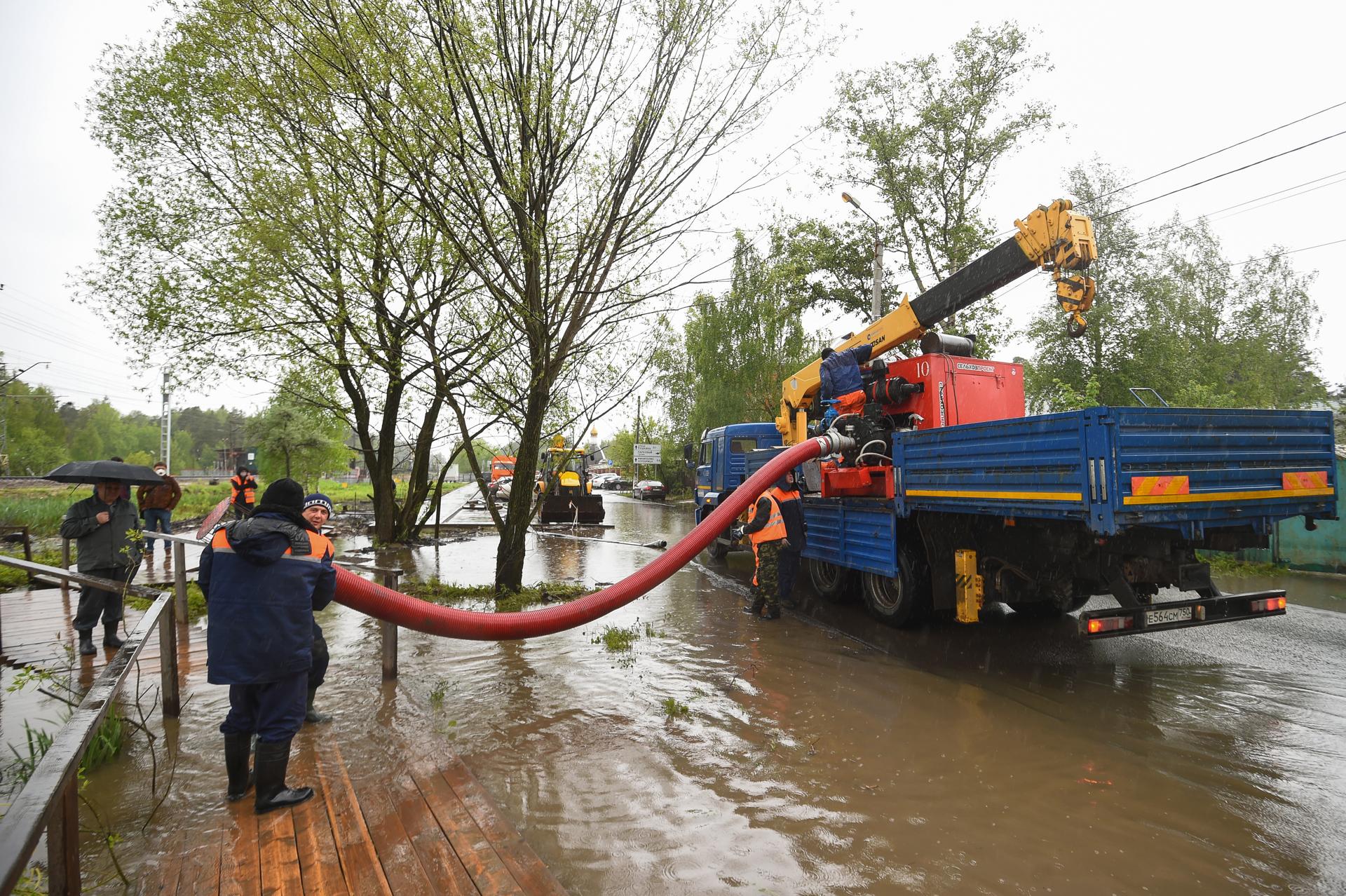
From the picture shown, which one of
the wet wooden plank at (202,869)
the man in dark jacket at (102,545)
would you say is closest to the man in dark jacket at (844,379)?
the wet wooden plank at (202,869)

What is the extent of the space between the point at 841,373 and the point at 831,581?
2.65 metres

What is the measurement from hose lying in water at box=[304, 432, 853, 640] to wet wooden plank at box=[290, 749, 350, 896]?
89 centimetres

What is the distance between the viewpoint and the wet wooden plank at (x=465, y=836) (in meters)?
2.70

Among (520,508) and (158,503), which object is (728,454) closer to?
(520,508)

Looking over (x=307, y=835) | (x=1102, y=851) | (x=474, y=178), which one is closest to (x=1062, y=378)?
(x=474, y=178)

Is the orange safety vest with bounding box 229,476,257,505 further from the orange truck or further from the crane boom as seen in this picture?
the orange truck

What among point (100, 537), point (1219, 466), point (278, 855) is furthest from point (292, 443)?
point (1219, 466)

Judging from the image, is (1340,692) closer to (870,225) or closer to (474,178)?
(474,178)

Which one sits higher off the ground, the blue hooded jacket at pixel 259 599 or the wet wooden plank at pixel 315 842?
the blue hooded jacket at pixel 259 599

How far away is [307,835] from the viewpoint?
3.05 metres

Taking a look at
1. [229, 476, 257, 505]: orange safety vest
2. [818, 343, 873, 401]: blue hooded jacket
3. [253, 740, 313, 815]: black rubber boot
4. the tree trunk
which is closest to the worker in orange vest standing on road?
[229, 476, 257, 505]: orange safety vest

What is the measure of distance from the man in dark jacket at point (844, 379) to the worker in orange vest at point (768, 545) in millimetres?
1275

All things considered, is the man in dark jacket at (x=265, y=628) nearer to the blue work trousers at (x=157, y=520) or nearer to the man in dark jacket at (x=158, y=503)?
the man in dark jacket at (x=158, y=503)

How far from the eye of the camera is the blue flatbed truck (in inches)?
182
